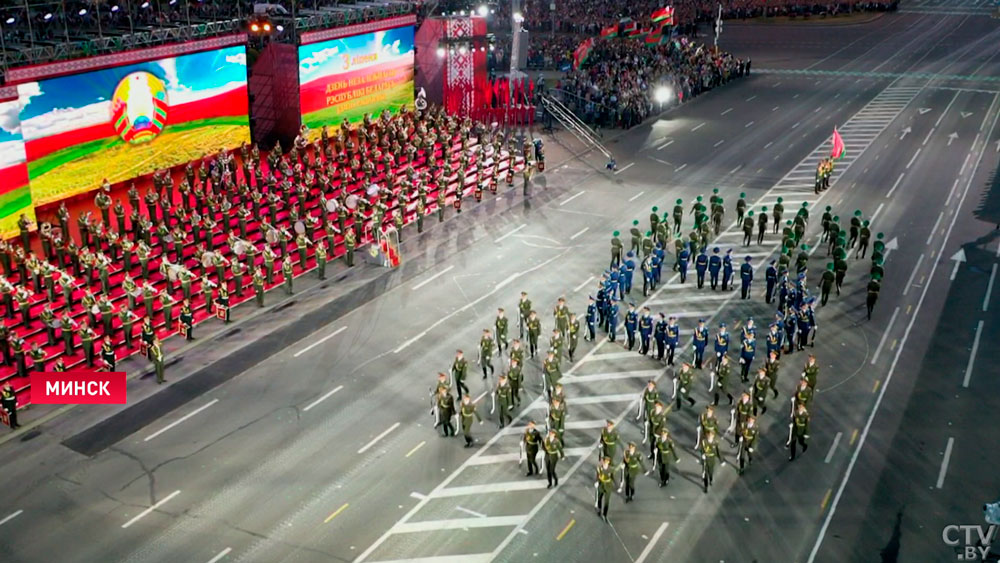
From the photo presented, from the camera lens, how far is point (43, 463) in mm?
24891

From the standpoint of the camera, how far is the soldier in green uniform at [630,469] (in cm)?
2300

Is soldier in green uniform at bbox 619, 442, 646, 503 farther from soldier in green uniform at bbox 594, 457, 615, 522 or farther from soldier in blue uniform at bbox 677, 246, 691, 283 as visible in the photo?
soldier in blue uniform at bbox 677, 246, 691, 283

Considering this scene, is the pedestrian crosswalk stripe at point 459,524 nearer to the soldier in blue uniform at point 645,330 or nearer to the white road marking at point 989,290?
the soldier in blue uniform at point 645,330

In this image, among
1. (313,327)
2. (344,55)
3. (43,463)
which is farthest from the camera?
(344,55)

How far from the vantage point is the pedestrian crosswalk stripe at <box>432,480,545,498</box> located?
23.6 meters

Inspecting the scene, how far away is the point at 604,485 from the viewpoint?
22.2 metres

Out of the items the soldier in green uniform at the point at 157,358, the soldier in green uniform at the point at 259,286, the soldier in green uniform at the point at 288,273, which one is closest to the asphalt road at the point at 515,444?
the soldier in green uniform at the point at 157,358

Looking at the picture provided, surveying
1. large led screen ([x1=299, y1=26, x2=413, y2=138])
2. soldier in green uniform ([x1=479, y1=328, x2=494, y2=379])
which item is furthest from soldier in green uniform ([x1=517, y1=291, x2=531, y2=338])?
large led screen ([x1=299, y1=26, x2=413, y2=138])

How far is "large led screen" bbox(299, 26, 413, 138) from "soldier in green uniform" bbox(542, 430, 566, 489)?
86.1 ft

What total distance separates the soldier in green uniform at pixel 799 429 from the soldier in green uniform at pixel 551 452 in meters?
5.89

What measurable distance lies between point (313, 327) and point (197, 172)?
11.3m

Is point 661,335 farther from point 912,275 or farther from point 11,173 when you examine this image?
point 11,173

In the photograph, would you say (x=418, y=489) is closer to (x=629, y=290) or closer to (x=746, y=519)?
(x=746, y=519)

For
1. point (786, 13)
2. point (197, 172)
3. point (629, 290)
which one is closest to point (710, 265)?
point (629, 290)
